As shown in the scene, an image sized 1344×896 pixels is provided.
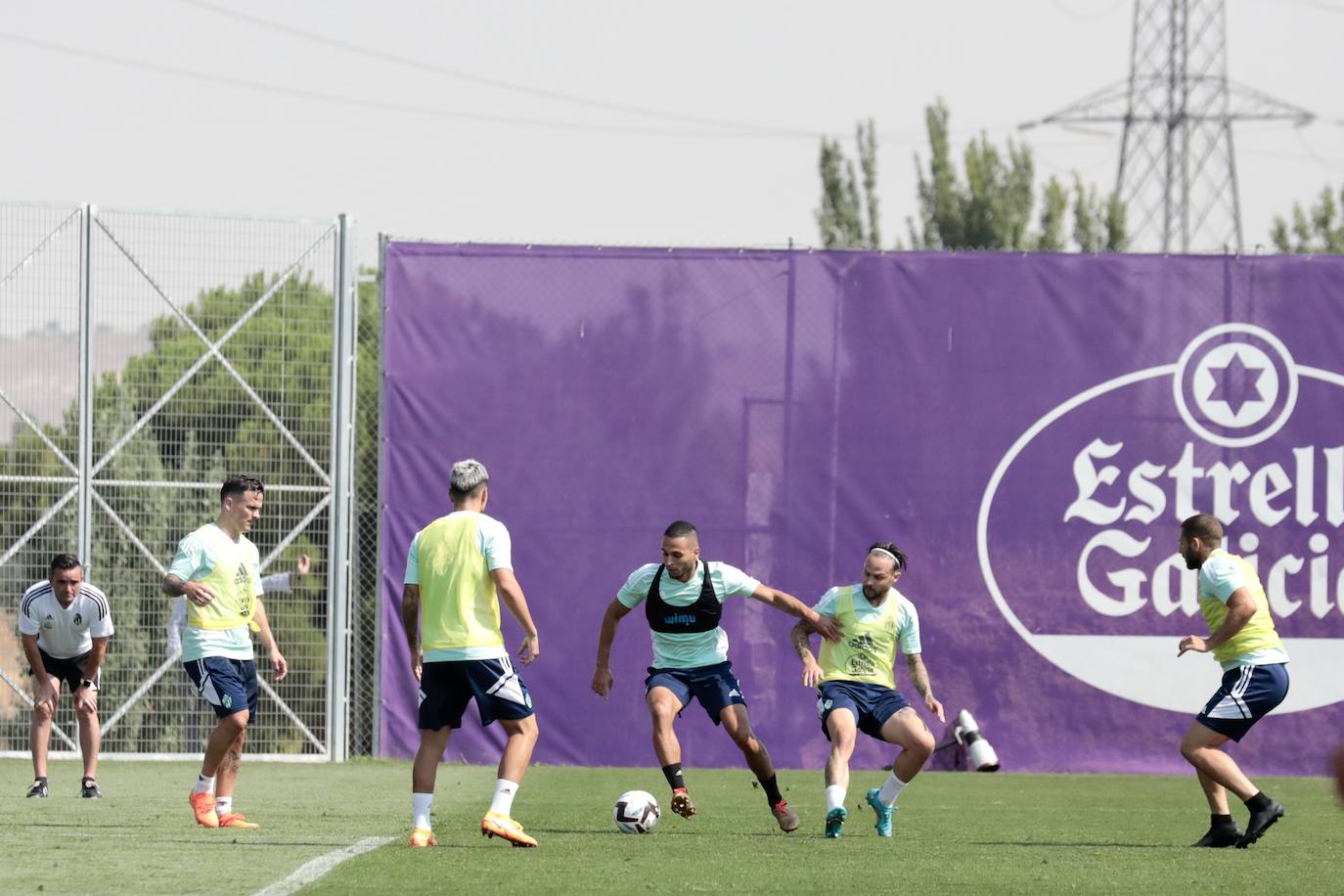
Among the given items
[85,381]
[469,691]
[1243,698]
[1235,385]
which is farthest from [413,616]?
[1235,385]

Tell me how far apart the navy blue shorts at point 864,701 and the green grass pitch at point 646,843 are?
0.61m

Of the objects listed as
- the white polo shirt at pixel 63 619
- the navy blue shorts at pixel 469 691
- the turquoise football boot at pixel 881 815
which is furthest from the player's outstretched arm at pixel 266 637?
the turquoise football boot at pixel 881 815

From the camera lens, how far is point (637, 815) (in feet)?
32.0

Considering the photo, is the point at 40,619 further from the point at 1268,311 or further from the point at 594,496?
the point at 1268,311

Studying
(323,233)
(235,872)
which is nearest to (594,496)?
(323,233)

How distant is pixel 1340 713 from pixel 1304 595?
1.04m

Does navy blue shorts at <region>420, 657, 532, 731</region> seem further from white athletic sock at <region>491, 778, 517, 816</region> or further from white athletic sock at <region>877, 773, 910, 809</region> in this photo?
white athletic sock at <region>877, 773, 910, 809</region>

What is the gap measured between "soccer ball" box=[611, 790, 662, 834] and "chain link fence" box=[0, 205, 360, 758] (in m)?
6.84

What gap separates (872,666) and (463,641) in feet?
9.09

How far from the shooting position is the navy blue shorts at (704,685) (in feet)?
34.2

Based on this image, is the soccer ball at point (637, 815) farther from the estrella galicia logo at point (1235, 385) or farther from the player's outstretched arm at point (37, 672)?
the estrella galicia logo at point (1235, 385)

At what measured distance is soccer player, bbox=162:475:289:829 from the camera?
9828mm

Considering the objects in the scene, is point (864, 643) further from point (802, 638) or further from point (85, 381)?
point (85, 381)

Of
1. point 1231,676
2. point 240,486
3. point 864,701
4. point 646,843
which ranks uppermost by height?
point 240,486
